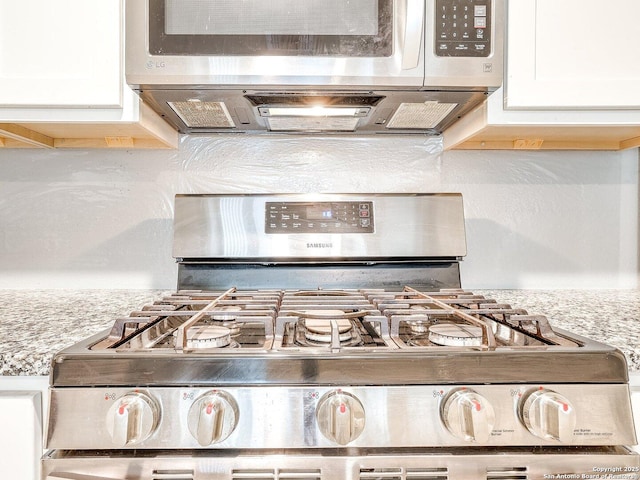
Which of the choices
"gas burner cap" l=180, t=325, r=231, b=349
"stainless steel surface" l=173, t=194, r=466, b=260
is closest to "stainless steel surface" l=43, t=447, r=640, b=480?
"gas burner cap" l=180, t=325, r=231, b=349

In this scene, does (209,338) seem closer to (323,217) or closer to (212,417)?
(212,417)

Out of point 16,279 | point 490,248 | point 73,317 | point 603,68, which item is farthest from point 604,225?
point 16,279

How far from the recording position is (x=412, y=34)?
858mm

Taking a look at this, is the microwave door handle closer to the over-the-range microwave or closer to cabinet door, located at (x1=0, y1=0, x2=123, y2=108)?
the over-the-range microwave

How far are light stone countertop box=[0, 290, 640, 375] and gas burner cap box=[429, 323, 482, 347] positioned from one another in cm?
20

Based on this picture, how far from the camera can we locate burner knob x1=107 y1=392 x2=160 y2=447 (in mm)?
540

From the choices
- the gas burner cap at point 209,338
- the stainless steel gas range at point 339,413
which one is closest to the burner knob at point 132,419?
the stainless steel gas range at point 339,413

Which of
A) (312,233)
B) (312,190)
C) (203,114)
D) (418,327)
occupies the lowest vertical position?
(418,327)

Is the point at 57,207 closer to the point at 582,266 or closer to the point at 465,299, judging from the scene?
the point at 465,299

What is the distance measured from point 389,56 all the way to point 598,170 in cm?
84

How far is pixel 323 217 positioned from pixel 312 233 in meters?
0.05

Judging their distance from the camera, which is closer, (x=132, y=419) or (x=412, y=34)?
(x=132, y=419)

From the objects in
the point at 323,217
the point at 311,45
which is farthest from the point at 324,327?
the point at 311,45

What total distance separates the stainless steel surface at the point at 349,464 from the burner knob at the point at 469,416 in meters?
0.05
